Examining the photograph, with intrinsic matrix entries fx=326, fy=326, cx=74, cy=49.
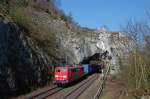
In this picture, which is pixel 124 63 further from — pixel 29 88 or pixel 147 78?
pixel 29 88

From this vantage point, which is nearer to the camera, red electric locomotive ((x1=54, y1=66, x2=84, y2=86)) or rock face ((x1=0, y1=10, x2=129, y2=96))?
rock face ((x1=0, y1=10, x2=129, y2=96))

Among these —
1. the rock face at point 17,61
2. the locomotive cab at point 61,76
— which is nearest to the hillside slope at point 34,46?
the rock face at point 17,61

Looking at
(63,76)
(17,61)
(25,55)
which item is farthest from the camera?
(63,76)

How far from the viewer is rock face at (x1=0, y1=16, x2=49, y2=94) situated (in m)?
29.1

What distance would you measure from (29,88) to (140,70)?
12.9 meters

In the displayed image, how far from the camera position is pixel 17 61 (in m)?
32.6

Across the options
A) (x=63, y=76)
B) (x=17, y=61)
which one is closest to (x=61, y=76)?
(x=63, y=76)

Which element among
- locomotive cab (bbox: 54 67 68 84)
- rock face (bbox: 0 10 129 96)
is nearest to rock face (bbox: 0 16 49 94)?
rock face (bbox: 0 10 129 96)

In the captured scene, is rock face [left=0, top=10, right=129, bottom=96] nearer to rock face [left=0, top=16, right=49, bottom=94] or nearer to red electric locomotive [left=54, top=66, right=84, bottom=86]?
rock face [left=0, top=16, right=49, bottom=94]

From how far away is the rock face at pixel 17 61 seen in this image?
29.1 m

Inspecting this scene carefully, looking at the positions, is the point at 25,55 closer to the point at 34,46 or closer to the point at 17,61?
the point at 17,61

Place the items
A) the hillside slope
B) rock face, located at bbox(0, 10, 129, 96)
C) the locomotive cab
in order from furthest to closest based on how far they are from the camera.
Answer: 1. the locomotive cab
2. the hillside slope
3. rock face, located at bbox(0, 10, 129, 96)

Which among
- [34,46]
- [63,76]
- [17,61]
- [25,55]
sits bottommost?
[63,76]

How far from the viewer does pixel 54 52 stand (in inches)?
→ 1953
